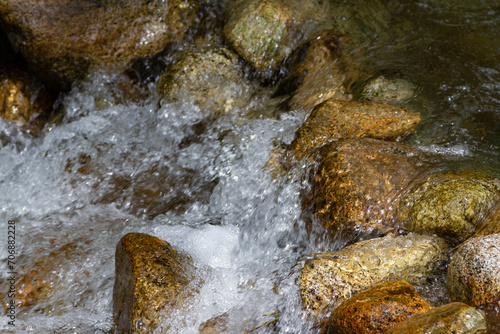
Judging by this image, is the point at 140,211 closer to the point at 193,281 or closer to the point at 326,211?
the point at 193,281

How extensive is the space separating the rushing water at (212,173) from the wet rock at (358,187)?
206 mm

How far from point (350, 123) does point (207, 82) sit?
1799 millimetres

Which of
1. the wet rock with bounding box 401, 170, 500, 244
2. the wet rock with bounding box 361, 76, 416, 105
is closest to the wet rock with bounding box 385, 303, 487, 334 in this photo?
the wet rock with bounding box 401, 170, 500, 244

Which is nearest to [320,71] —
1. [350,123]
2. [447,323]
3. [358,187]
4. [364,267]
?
[350,123]

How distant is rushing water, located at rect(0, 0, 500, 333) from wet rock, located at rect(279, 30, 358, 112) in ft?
0.63

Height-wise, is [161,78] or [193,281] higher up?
[161,78]

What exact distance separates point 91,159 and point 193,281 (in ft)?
7.30

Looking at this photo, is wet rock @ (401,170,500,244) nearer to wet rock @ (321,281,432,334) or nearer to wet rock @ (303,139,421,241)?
wet rock @ (303,139,421,241)

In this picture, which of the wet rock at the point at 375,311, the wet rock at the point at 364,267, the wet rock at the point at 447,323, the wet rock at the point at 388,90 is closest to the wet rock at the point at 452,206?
the wet rock at the point at 364,267

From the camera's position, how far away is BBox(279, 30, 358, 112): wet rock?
4594 millimetres

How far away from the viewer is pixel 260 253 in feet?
11.3

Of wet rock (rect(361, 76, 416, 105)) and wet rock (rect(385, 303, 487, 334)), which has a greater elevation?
wet rock (rect(385, 303, 487, 334))

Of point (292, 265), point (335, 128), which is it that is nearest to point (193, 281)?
point (292, 265)

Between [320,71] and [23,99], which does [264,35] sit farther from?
[23,99]
